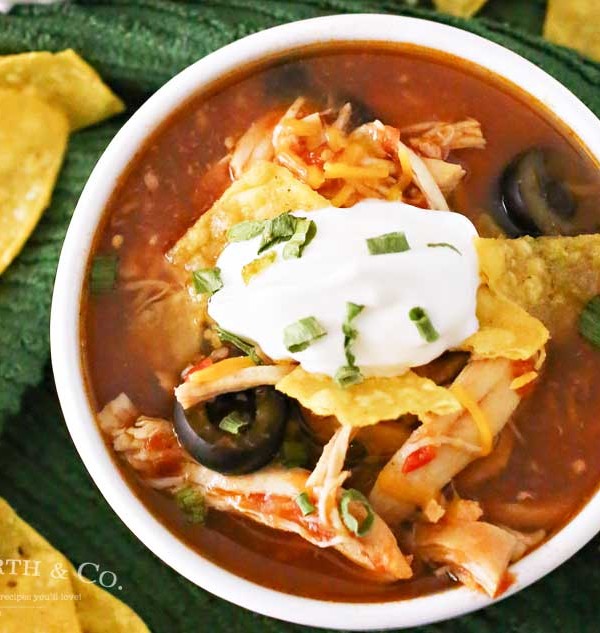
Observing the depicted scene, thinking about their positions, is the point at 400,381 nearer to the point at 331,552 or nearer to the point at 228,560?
the point at 331,552

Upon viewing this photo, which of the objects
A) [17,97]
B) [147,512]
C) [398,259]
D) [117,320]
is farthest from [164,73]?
[147,512]

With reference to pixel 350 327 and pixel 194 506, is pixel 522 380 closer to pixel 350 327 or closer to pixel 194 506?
pixel 350 327

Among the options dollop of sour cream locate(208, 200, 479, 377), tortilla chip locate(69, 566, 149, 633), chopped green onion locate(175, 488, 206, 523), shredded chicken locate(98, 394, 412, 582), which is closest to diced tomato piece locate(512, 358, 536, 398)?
dollop of sour cream locate(208, 200, 479, 377)

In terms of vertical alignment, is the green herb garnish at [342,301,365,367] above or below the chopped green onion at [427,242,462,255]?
below

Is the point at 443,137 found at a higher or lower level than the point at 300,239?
higher

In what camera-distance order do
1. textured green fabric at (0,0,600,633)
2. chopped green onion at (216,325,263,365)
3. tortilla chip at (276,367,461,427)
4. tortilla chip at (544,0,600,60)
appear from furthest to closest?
tortilla chip at (544,0,600,60), textured green fabric at (0,0,600,633), chopped green onion at (216,325,263,365), tortilla chip at (276,367,461,427)

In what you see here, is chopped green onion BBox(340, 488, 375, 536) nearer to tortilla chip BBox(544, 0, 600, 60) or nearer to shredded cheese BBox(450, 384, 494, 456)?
shredded cheese BBox(450, 384, 494, 456)

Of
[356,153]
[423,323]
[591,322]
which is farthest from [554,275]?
[356,153]
